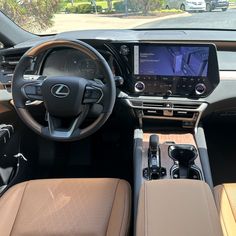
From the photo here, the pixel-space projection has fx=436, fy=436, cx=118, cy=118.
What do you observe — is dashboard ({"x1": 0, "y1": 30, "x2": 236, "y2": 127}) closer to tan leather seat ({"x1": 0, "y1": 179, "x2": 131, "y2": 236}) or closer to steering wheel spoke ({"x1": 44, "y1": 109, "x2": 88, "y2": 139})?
steering wheel spoke ({"x1": 44, "y1": 109, "x2": 88, "y2": 139})

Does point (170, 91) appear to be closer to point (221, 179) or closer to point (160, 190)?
point (221, 179)

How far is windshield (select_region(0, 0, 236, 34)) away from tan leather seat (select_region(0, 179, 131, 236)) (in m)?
0.94

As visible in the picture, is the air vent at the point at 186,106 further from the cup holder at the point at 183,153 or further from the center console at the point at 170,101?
the cup holder at the point at 183,153

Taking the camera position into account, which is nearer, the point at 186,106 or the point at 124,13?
the point at 186,106

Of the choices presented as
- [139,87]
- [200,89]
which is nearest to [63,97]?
[139,87]

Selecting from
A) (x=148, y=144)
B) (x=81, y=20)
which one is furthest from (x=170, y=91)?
(x=81, y=20)

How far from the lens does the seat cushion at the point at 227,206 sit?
63.0 inches

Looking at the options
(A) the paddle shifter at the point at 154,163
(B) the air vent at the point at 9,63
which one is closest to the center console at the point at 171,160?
(A) the paddle shifter at the point at 154,163

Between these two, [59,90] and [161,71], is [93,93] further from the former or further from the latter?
[161,71]

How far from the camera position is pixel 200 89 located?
2227 mm

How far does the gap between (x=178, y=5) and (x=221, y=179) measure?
1104mm

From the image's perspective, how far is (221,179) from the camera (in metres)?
2.72

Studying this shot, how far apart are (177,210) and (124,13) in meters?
1.42

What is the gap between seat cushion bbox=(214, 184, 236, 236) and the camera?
5.25ft
